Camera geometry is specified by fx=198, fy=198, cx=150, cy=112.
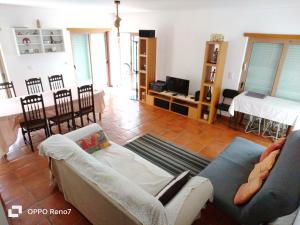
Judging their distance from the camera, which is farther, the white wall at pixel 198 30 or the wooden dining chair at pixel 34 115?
the white wall at pixel 198 30

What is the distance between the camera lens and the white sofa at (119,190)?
5.16ft

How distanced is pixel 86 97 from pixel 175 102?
7.77 feet

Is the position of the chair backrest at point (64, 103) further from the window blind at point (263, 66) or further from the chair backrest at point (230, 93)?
the window blind at point (263, 66)

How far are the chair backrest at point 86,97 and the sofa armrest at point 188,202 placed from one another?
2972 mm

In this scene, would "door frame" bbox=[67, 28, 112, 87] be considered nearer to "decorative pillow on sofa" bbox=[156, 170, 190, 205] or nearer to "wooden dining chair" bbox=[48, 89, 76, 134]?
"wooden dining chair" bbox=[48, 89, 76, 134]

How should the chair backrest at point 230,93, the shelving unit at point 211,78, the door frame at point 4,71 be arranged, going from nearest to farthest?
the shelving unit at point 211,78, the chair backrest at point 230,93, the door frame at point 4,71

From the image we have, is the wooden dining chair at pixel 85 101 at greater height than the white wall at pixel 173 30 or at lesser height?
lesser

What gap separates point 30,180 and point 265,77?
16.1 feet

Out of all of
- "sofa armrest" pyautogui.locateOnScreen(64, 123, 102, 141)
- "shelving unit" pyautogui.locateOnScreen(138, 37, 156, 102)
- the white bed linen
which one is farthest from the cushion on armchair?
"shelving unit" pyautogui.locateOnScreen(138, 37, 156, 102)

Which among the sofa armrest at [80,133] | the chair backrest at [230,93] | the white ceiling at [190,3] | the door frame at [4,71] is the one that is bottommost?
the sofa armrest at [80,133]

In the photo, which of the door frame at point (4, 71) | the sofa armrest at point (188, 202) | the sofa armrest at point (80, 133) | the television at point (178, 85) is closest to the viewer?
the sofa armrest at point (188, 202)

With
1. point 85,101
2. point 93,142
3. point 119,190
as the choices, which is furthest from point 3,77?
point 119,190

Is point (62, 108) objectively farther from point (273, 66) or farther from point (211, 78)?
point (273, 66)

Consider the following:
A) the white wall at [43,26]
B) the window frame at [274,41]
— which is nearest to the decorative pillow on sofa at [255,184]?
the window frame at [274,41]
